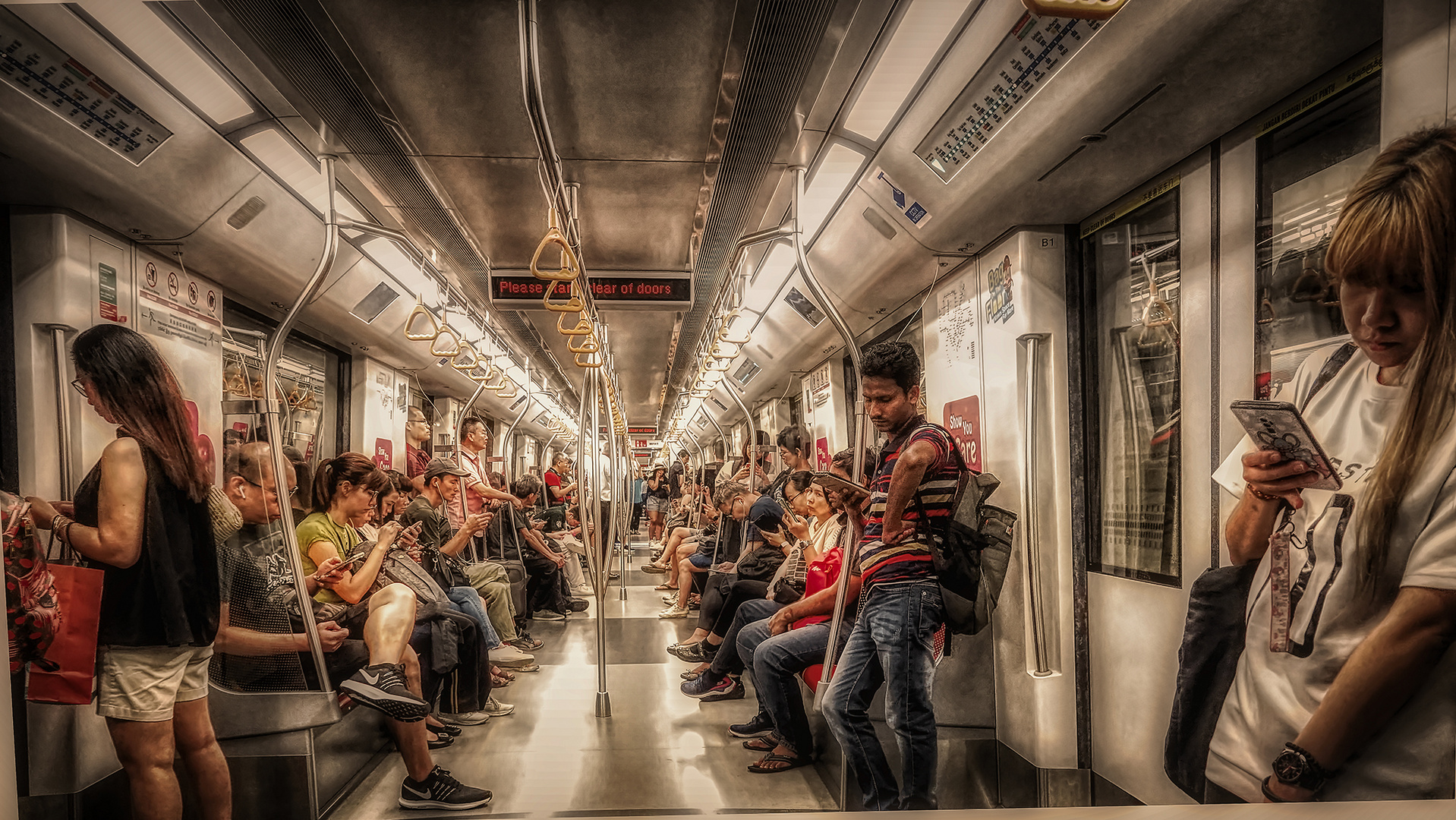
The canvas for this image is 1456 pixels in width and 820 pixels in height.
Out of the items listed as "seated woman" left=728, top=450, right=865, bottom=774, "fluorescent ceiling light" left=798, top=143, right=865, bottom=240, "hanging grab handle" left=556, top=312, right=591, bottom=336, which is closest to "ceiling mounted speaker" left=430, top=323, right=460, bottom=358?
"hanging grab handle" left=556, top=312, right=591, bottom=336

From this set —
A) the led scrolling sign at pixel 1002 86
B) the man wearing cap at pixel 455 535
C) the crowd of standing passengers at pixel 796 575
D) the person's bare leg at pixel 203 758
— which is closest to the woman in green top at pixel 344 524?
the crowd of standing passengers at pixel 796 575

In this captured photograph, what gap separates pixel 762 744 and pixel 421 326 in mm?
1811

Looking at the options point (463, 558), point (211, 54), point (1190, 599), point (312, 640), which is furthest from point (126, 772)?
point (1190, 599)

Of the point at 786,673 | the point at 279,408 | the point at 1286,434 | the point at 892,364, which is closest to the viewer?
the point at 1286,434

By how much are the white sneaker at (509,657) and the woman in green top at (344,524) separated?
0.48m

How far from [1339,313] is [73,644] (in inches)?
135

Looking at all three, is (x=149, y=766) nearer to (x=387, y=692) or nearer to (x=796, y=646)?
(x=387, y=692)

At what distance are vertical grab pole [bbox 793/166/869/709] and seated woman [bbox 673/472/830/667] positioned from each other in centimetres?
19

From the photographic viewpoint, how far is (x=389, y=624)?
7.14 ft

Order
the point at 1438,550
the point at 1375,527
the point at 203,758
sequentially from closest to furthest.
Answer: the point at 1438,550
the point at 1375,527
the point at 203,758

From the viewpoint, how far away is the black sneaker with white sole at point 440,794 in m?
2.05

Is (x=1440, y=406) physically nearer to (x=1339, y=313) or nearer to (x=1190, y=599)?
(x=1339, y=313)

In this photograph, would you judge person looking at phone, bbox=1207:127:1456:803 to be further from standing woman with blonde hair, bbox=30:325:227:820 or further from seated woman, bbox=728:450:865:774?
standing woman with blonde hair, bbox=30:325:227:820

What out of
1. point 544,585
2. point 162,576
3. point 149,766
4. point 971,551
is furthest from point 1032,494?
point 149,766
